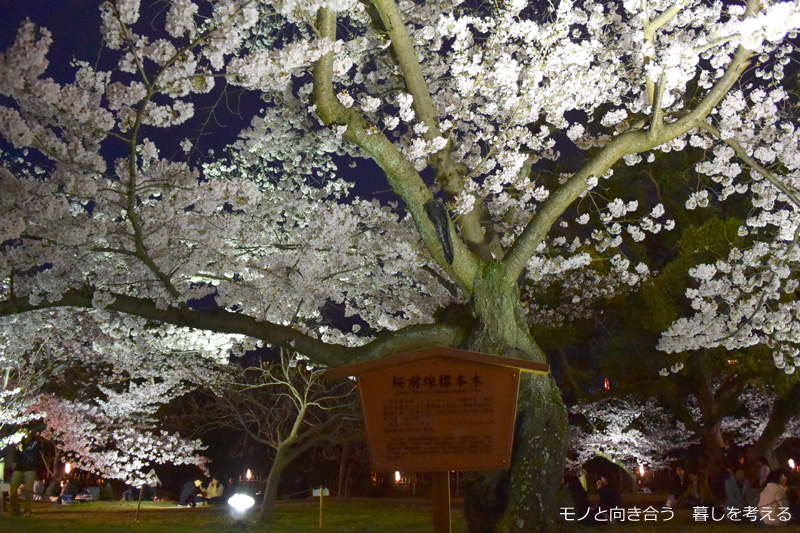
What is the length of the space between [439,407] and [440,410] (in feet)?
0.07

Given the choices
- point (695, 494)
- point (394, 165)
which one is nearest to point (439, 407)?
point (394, 165)

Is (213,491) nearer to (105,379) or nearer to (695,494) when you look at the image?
(105,379)

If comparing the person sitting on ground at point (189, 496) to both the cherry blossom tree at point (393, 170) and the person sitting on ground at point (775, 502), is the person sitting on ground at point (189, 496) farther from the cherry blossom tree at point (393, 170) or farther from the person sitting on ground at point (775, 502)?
the person sitting on ground at point (775, 502)

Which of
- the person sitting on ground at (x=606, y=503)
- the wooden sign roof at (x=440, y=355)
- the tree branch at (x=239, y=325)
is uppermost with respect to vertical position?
the tree branch at (x=239, y=325)

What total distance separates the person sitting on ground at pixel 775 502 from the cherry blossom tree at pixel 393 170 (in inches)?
85.8

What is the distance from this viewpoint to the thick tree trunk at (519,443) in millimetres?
5641

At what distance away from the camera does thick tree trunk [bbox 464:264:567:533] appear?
5.64 m

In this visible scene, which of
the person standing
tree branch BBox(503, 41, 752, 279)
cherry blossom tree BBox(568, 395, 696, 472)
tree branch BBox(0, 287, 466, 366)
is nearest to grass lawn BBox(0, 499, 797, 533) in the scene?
the person standing

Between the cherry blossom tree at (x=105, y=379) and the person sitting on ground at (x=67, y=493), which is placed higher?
the cherry blossom tree at (x=105, y=379)

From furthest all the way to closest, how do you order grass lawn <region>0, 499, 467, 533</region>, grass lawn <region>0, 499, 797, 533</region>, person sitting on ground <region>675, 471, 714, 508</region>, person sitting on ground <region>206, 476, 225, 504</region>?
person sitting on ground <region>206, 476, 225, 504</region> → person sitting on ground <region>675, 471, 714, 508</region> → grass lawn <region>0, 499, 467, 533</region> → grass lawn <region>0, 499, 797, 533</region>

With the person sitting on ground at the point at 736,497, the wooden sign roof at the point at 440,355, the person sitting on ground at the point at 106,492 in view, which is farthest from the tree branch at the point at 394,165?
the person sitting on ground at the point at 106,492

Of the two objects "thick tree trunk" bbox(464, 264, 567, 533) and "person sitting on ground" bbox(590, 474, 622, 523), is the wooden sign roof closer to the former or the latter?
"thick tree trunk" bbox(464, 264, 567, 533)

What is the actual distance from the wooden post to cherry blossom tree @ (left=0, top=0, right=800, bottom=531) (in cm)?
154

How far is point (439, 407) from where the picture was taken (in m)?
4.34
